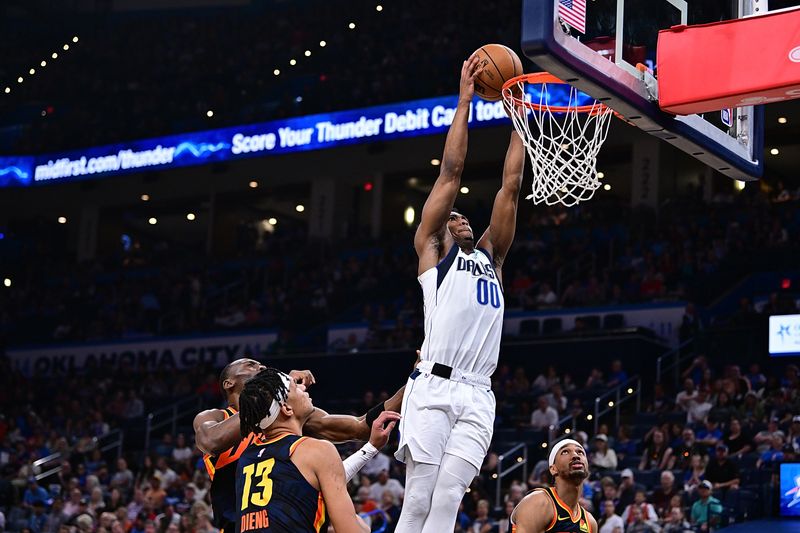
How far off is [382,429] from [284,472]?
103cm

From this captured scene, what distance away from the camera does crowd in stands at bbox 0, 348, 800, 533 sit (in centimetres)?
1439

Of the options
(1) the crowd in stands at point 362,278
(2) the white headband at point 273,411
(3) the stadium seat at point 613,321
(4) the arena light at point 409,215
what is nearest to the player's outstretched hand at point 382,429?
(2) the white headband at point 273,411

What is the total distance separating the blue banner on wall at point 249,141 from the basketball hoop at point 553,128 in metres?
15.5

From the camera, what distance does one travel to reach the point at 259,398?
5.25 meters

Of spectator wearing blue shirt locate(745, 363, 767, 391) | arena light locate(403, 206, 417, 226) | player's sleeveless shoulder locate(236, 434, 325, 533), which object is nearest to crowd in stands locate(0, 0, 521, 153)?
arena light locate(403, 206, 417, 226)

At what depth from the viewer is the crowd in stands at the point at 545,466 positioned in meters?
14.4

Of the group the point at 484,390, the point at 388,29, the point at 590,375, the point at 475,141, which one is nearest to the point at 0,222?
the point at 388,29

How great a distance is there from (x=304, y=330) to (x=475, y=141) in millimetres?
6133

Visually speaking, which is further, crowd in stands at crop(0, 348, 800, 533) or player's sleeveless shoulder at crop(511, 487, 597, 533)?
crowd in stands at crop(0, 348, 800, 533)

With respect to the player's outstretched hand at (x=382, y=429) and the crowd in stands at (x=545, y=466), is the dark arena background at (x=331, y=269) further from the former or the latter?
the player's outstretched hand at (x=382, y=429)

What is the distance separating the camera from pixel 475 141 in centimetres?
2888

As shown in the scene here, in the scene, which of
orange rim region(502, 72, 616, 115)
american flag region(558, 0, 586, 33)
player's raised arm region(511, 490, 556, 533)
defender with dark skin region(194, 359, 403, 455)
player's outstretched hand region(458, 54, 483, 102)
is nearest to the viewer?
defender with dark skin region(194, 359, 403, 455)

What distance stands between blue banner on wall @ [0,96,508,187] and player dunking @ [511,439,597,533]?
16.2 metres

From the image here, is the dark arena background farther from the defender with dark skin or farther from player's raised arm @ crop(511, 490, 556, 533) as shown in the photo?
the defender with dark skin
